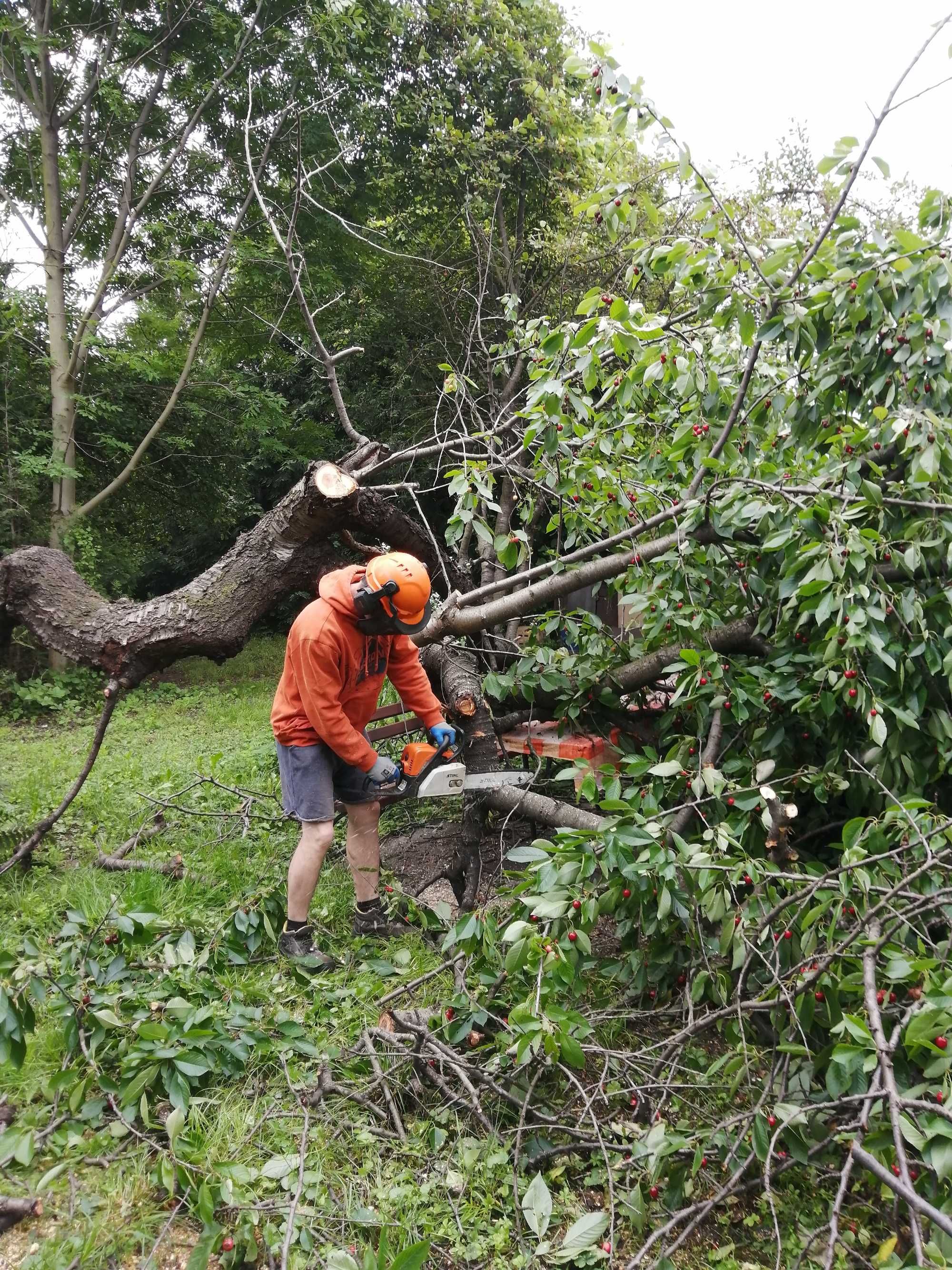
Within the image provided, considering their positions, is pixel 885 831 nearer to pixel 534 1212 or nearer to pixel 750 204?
pixel 534 1212

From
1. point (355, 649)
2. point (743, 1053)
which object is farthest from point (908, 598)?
point (355, 649)

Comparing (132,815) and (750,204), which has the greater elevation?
(750,204)

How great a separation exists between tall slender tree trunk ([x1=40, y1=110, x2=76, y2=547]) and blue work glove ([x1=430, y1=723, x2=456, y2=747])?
7.05m

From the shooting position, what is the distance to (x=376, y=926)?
3.03 m

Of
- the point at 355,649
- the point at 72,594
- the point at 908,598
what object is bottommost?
the point at 908,598

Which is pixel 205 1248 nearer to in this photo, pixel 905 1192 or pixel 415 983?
pixel 415 983

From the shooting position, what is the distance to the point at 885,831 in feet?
6.89

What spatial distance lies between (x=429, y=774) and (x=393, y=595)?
0.74 metres

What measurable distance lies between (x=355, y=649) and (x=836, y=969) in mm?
1844

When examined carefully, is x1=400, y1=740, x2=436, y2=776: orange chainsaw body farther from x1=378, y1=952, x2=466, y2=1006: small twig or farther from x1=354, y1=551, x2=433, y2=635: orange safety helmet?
x1=378, y1=952, x2=466, y2=1006: small twig

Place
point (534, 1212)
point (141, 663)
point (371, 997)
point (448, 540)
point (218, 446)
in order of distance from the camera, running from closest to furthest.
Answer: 1. point (534, 1212)
2. point (371, 997)
3. point (448, 540)
4. point (141, 663)
5. point (218, 446)

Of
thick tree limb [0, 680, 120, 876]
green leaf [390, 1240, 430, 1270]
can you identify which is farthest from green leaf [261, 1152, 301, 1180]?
thick tree limb [0, 680, 120, 876]

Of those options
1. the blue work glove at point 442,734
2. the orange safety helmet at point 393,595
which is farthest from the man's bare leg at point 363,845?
the orange safety helmet at point 393,595

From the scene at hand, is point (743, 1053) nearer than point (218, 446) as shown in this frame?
A: Yes
